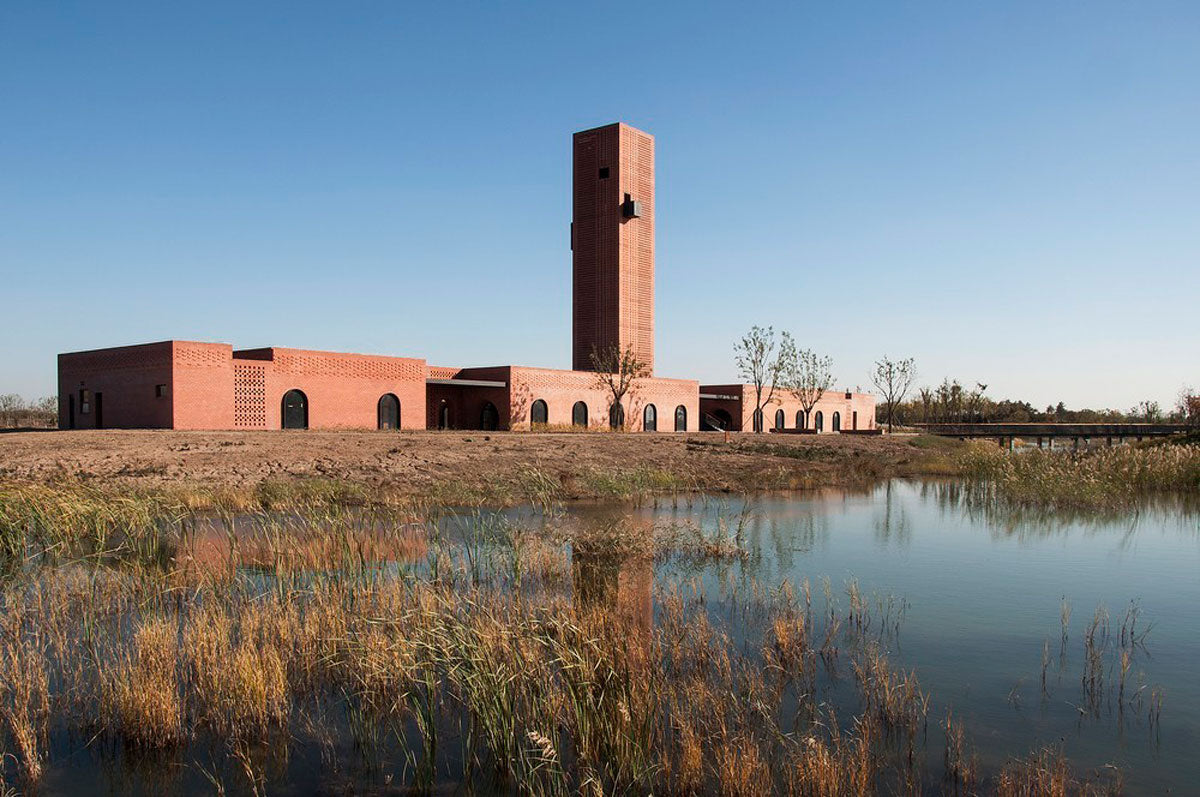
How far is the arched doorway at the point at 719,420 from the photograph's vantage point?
62.1m

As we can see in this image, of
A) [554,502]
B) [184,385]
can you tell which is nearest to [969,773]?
[554,502]

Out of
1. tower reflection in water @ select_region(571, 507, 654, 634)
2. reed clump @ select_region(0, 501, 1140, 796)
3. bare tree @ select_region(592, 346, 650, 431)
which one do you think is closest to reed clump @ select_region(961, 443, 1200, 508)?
tower reflection in water @ select_region(571, 507, 654, 634)

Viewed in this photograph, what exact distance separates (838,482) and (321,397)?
23.7 meters

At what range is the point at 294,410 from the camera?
37969mm

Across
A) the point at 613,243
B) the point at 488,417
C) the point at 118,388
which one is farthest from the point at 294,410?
the point at 613,243

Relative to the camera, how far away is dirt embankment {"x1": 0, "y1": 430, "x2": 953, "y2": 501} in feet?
63.8

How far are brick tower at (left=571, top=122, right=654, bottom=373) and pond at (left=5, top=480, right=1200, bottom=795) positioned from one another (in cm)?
3646

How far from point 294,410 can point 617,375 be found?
2096cm

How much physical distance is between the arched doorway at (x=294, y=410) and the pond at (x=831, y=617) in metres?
23.5

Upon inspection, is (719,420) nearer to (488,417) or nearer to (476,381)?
(488,417)

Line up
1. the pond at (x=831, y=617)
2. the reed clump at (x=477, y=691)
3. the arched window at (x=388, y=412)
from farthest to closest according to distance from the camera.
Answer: the arched window at (x=388, y=412)
the pond at (x=831, y=617)
the reed clump at (x=477, y=691)

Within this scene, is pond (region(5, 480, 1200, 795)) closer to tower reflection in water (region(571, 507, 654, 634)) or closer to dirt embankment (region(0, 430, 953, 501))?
tower reflection in water (region(571, 507, 654, 634))

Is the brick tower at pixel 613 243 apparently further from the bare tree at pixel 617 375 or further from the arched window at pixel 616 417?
the arched window at pixel 616 417

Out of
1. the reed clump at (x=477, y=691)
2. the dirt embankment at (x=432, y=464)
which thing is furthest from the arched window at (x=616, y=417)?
the reed clump at (x=477, y=691)
